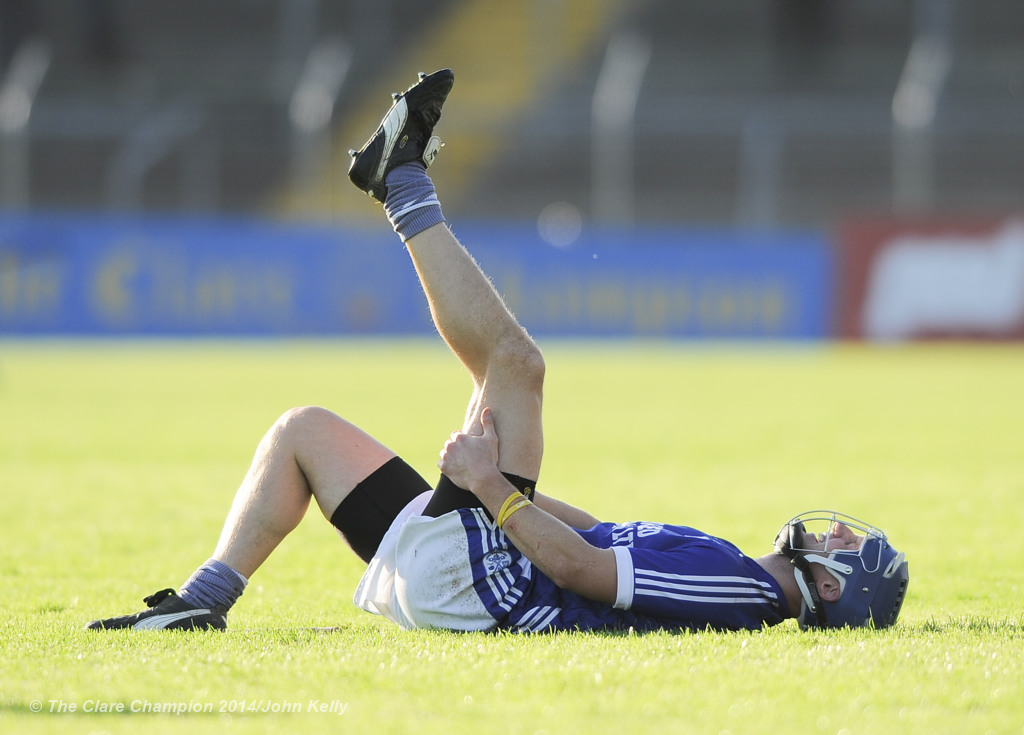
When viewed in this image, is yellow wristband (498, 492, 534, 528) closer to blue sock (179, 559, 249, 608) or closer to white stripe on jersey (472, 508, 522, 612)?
white stripe on jersey (472, 508, 522, 612)

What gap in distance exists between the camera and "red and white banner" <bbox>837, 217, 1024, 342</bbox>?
24312mm

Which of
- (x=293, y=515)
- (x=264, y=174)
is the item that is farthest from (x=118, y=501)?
(x=264, y=174)

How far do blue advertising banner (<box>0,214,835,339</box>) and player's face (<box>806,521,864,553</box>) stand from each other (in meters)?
20.6

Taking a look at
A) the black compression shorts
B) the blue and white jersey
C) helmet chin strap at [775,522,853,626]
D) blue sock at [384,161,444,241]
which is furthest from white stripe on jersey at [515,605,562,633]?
blue sock at [384,161,444,241]

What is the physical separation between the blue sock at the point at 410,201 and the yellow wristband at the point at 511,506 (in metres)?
1.04

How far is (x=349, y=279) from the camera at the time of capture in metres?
25.8

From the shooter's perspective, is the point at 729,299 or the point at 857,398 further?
the point at 729,299

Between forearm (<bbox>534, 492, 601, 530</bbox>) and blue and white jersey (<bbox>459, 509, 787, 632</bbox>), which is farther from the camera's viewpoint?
forearm (<bbox>534, 492, 601, 530</bbox>)

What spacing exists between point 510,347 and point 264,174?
914 inches

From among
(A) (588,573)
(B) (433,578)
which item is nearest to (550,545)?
(A) (588,573)

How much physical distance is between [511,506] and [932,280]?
21.4 m

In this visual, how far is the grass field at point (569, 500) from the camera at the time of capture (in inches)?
144

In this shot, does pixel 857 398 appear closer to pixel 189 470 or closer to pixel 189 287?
pixel 189 470

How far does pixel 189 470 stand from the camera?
10.5 m
